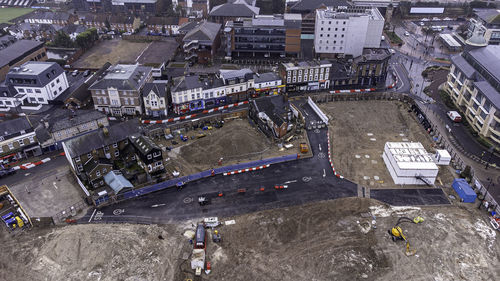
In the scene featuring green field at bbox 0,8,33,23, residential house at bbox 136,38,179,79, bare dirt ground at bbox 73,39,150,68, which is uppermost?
green field at bbox 0,8,33,23

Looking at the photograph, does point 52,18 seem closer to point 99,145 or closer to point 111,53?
point 111,53

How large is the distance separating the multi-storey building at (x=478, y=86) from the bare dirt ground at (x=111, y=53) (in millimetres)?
105444

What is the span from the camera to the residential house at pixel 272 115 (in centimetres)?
8338

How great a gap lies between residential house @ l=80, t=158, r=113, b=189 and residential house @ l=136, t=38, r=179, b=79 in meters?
48.0

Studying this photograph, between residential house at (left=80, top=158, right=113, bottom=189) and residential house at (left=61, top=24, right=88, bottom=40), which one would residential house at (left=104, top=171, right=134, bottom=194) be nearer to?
residential house at (left=80, top=158, right=113, bottom=189)

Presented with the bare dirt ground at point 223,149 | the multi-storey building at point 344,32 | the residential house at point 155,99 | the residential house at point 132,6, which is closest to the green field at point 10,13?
the residential house at point 132,6

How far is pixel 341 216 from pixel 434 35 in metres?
124

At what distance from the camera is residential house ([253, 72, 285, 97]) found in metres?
102

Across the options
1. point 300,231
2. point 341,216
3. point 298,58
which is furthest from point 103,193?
point 298,58

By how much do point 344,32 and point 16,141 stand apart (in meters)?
106

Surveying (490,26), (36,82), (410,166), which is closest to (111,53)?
(36,82)

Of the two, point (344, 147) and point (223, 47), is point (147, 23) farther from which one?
point (344, 147)

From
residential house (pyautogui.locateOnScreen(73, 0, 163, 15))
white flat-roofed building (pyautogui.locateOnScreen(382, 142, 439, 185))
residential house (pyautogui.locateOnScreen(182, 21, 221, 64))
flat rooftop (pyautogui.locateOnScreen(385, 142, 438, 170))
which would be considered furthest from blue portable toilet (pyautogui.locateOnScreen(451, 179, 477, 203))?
residential house (pyautogui.locateOnScreen(73, 0, 163, 15))

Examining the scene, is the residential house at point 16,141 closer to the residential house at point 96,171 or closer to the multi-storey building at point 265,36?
the residential house at point 96,171
